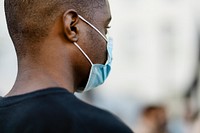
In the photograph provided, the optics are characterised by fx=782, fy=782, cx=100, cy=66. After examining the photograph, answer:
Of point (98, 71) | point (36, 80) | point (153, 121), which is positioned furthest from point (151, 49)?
point (36, 80)

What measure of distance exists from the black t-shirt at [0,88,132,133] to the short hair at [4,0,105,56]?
256 mm

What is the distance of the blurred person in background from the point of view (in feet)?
23.0

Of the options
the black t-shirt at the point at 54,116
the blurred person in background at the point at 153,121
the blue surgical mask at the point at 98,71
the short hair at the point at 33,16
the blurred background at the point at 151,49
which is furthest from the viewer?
the blurred background at the point at 151,49

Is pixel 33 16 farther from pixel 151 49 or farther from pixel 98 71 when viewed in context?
pixel 151 49

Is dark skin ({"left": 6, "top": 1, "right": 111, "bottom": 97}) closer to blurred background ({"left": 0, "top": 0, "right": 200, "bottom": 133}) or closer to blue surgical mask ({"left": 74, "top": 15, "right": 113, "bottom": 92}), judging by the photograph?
blue surgical mask ({"left": 74, "top": 15, "right": 113, "bottom": 92})

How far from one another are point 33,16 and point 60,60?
0.64ft

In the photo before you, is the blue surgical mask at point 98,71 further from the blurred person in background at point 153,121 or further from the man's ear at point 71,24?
the blurred person in background at point 153,121

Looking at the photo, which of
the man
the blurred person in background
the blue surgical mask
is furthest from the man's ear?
the blurred person in background

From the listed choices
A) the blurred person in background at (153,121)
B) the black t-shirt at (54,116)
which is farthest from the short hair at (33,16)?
the blurred person in background at (153,121)

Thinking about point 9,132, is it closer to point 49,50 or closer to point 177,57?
point 49,50

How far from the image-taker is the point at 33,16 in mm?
2943

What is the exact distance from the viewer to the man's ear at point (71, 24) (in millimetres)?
2914

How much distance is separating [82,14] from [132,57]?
1338 centimetres

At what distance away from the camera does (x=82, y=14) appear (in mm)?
2982
